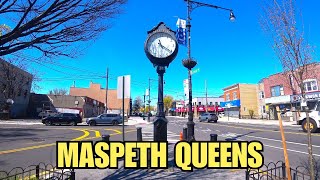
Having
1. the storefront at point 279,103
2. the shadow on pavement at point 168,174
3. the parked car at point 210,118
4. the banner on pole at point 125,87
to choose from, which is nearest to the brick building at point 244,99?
the storefront at point 279,103

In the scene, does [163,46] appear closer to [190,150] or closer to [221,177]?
[190,150]

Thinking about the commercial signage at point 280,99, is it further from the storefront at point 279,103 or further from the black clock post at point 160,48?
the black clock post at point 160,48

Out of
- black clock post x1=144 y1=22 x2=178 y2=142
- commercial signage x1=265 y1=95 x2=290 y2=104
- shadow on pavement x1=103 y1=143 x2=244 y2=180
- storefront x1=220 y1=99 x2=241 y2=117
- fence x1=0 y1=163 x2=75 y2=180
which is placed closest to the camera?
fence x1=0 y1=163 x2=75 y2=180

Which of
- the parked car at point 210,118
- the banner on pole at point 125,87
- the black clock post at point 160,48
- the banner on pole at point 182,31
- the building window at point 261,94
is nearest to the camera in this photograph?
the black clock post at point 160,48

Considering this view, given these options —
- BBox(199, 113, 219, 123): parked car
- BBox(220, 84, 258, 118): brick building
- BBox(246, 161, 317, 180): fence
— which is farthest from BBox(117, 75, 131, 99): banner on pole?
BBox(220, 84, 258, 118): brick building

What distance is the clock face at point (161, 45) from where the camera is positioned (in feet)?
26.0

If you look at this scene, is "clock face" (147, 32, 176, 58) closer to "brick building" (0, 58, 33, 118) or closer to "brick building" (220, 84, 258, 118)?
"brick building" (0, 58, 33, 118)

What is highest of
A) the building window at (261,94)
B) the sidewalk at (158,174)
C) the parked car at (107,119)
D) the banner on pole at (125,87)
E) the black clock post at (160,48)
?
the building window at (261,94)

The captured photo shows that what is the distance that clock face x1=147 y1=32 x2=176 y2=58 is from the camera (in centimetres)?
792

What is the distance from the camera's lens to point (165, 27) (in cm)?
805

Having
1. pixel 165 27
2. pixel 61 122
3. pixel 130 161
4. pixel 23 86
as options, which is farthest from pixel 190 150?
pixel 23 86

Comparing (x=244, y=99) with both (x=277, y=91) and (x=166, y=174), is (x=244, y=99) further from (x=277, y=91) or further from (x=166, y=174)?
(x=166, y=174)

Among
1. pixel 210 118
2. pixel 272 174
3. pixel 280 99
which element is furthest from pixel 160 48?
pixel 280 99

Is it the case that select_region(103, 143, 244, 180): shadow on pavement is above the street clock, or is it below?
below
